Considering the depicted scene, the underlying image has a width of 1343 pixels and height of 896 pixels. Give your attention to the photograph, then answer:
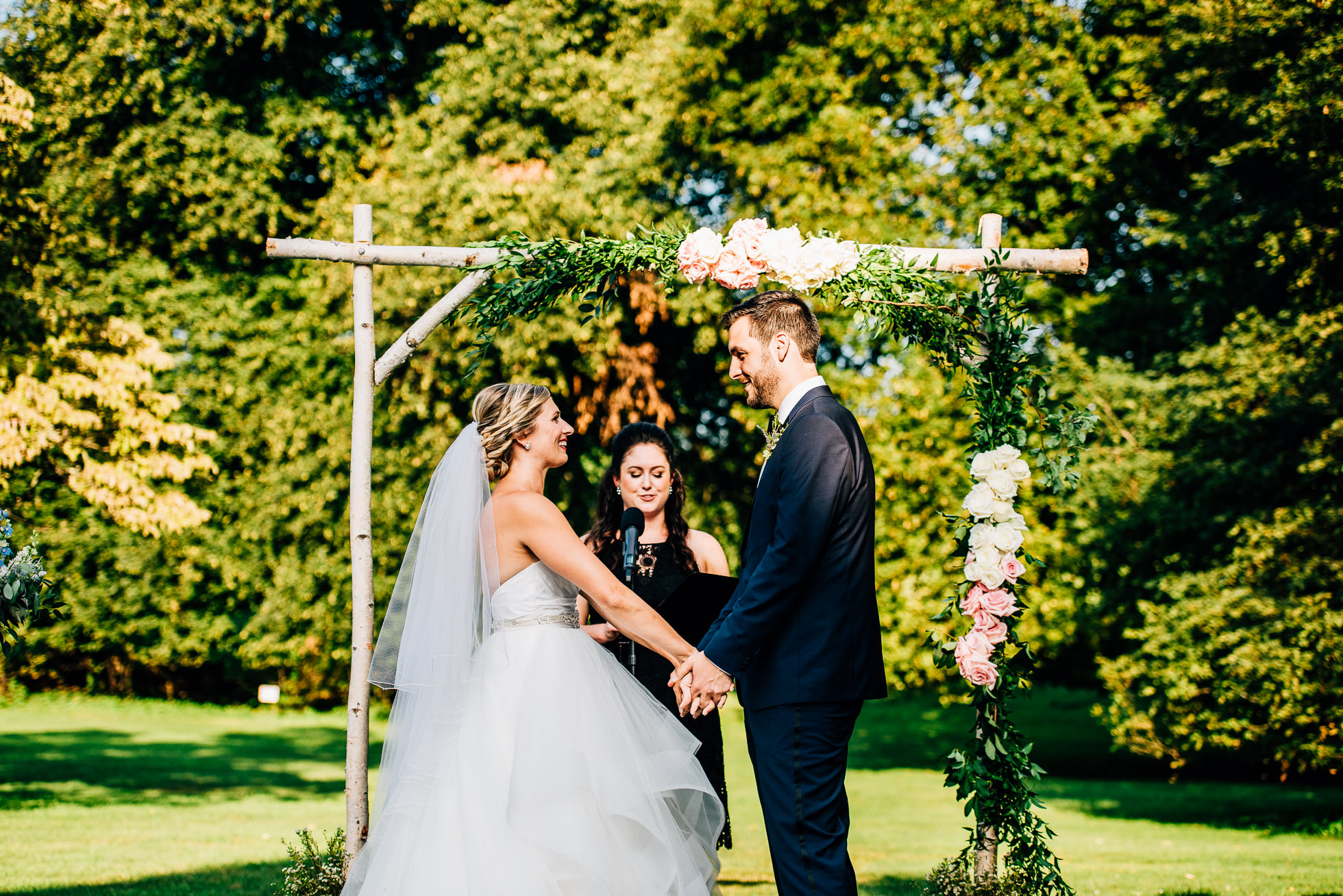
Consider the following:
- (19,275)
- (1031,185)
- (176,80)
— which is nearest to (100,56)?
(176,80)

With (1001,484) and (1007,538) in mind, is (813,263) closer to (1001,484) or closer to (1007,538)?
(1001,484)

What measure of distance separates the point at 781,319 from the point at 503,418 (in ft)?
3.76

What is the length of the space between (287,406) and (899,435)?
28.4 ft

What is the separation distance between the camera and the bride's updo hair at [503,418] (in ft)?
13.4

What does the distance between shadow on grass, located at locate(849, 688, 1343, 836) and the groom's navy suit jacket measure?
2740 millimetres

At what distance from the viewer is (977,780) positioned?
15.9ft

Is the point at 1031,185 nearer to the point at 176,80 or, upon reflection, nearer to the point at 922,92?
the point at 922,92

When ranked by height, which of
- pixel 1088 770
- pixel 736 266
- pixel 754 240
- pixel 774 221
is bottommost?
pixel 1088 770

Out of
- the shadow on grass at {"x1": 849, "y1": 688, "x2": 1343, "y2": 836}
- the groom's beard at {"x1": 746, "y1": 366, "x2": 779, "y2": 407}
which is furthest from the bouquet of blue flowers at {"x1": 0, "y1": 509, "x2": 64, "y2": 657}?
the shadow on grass at {"x1": 849, "y1": 688, "x2": 1343, "y2": 836}

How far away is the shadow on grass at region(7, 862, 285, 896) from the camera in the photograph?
21.1 ft

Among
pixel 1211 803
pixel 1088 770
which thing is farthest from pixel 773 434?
pixel 1088 770

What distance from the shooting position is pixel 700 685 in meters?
3.57

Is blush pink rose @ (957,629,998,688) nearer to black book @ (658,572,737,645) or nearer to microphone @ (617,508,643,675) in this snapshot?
black book @ (658,572,737,645)

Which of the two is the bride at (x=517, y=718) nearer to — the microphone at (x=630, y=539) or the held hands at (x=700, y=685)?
the held hands at (x=700, y=685)
